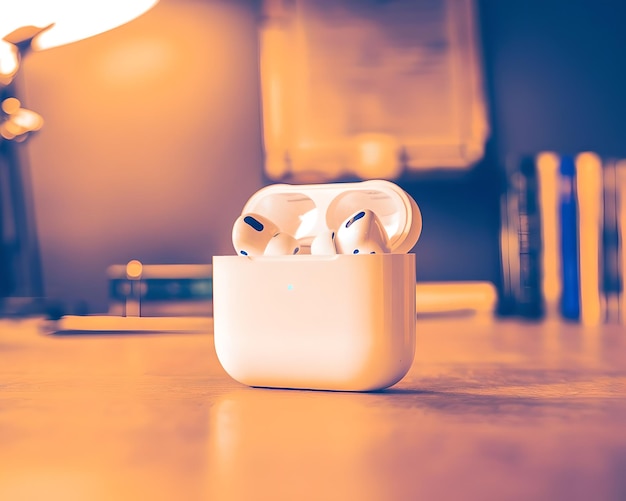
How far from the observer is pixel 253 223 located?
2.20 ft

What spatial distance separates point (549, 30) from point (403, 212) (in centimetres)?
125

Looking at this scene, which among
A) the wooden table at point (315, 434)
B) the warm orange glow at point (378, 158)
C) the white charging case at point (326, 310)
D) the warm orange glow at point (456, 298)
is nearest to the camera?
the wooden table at point (315, 434)

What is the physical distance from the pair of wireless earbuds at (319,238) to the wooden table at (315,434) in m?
0.15

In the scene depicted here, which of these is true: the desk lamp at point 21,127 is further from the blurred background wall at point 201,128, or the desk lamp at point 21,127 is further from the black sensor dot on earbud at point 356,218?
the black sensor dot on earbud at point 356,218

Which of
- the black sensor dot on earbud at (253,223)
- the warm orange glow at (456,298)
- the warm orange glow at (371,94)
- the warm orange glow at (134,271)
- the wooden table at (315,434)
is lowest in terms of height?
the warm orange glow at (456,298)

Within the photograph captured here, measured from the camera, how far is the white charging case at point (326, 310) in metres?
0.61

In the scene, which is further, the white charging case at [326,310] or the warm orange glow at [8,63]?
the warm orange glow at [8,63]

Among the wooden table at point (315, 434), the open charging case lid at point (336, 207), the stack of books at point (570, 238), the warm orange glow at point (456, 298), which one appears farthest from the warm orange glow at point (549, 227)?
the open charging case lid at point (336, 207)

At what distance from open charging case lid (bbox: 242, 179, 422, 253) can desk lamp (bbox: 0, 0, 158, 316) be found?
36.4 inches

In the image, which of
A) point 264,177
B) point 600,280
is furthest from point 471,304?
point 264,177

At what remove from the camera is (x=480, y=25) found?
1.66 metres

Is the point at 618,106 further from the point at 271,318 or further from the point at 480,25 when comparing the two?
the point at 271,318

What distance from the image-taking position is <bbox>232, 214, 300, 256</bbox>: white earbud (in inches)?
26.2

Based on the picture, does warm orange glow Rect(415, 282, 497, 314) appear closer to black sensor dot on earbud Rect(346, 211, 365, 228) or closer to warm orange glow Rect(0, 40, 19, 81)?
black sensor dot on earbud Rect(346, 211, 365, 228)
